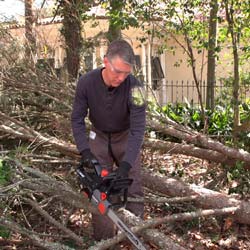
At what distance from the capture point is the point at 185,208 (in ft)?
14.4

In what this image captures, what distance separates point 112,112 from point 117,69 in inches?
20.3

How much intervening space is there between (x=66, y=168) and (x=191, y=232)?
1526 millimetres

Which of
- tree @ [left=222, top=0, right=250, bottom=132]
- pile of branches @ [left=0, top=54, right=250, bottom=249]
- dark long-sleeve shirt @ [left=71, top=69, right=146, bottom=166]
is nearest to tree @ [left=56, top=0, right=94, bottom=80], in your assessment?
pile of branches @ [left=0, top=54, right=250, bottom=249]

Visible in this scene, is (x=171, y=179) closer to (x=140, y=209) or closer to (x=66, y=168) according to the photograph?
(x=140, y=209)

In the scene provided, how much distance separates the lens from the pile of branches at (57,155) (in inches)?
142

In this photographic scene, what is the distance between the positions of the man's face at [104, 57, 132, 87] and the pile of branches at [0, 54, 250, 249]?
110cm

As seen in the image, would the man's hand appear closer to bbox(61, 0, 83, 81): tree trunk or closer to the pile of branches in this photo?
the pile of branches

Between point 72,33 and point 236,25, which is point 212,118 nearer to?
point 236,25

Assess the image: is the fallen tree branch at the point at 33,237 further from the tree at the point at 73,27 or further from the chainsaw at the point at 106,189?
the tree at the point at 73,27

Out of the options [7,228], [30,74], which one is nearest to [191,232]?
[7,228]

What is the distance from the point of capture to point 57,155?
5113 millimetres

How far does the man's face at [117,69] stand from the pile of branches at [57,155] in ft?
3.62

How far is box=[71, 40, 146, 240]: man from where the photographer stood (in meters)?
3.13


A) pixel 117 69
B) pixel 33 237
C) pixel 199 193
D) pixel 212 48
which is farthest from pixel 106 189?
pixel 212 48
